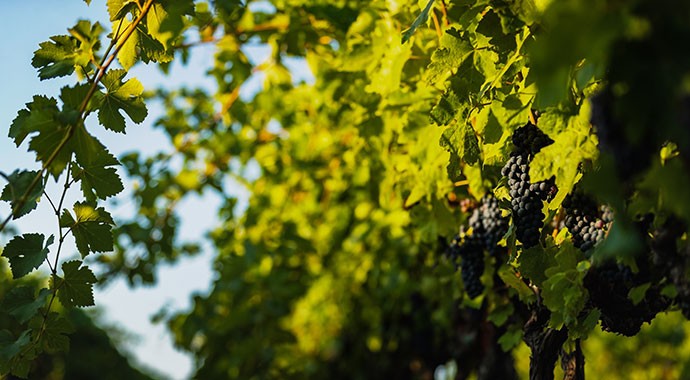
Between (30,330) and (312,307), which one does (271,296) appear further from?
(30,330)

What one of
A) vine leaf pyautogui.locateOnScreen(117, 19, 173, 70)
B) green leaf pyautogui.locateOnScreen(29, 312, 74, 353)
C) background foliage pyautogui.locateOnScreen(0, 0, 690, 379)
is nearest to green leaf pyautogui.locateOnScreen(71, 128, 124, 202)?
background foliage pyautogui.locateOnScreen(0, 0, 690, 379)

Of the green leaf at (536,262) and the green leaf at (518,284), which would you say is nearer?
the green leaf at (536,262)

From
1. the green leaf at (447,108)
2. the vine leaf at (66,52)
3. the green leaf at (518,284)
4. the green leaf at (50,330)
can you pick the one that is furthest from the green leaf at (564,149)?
the green leaf at (50,330)

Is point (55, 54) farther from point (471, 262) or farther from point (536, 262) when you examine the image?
point (471, 262)

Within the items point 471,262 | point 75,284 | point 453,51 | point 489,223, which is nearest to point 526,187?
point 453,51

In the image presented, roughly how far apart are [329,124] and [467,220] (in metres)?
1.77

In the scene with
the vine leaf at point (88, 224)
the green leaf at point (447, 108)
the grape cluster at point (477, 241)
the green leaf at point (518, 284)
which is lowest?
the vine leaf at point (88, 224)

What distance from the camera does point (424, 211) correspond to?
2115 millimetres

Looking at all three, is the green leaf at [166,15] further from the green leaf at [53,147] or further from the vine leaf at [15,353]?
the vine leaf at [15,353]

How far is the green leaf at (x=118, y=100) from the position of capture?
1435 mm

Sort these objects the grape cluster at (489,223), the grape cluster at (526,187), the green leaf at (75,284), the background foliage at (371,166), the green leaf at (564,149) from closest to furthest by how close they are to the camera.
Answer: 1. the background foliage at (371,166)
2. the green leaf at (564,149)
3. the grape cluster at (526,187)
4. the green leaf at (75,284)
5. the grape cluster at (489,223)

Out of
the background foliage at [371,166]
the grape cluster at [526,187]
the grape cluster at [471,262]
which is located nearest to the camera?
the background foliage at [371,166]

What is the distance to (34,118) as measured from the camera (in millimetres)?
1313

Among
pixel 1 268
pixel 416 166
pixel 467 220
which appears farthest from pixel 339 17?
pixel 1 268
